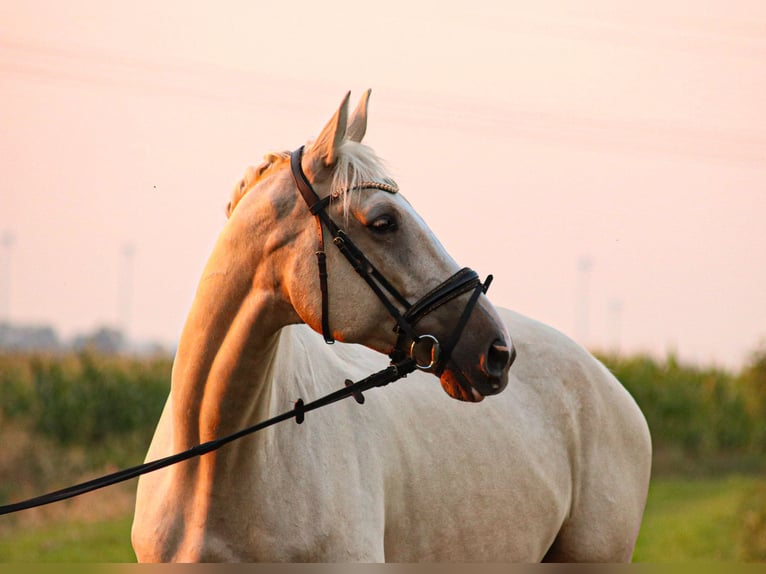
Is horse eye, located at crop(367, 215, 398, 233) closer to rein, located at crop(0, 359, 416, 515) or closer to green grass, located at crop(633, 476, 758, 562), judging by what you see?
rein, located at crop(0, 359, 416, 515)

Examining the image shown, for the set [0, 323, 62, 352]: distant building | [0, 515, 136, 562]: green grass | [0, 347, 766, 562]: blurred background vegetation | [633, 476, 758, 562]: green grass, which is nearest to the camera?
[0, 515, 136, 562]: green grass

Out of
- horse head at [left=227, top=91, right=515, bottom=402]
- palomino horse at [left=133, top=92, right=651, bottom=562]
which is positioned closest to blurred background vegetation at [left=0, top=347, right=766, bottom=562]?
palomino horse at [left=133, top=92, right=651, bottom=562]

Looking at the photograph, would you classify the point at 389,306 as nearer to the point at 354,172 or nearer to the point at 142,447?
the point at 354,172

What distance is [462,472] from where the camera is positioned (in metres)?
4.70

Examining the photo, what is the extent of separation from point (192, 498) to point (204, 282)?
77 centimetres

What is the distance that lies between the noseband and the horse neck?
0.23 metres

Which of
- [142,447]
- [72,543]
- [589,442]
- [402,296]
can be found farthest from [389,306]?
[142,447]

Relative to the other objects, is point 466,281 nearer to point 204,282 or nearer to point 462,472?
point 204,282

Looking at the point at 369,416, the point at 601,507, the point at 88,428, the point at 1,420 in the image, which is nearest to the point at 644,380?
the point at 88,428

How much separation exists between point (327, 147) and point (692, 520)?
16.4 metres

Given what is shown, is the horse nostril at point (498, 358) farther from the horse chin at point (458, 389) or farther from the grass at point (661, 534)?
the grass at point (661, 534)

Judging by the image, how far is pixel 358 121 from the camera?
382 cm

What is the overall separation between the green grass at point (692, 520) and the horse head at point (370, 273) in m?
12.4

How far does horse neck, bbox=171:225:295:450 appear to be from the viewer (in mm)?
3686
